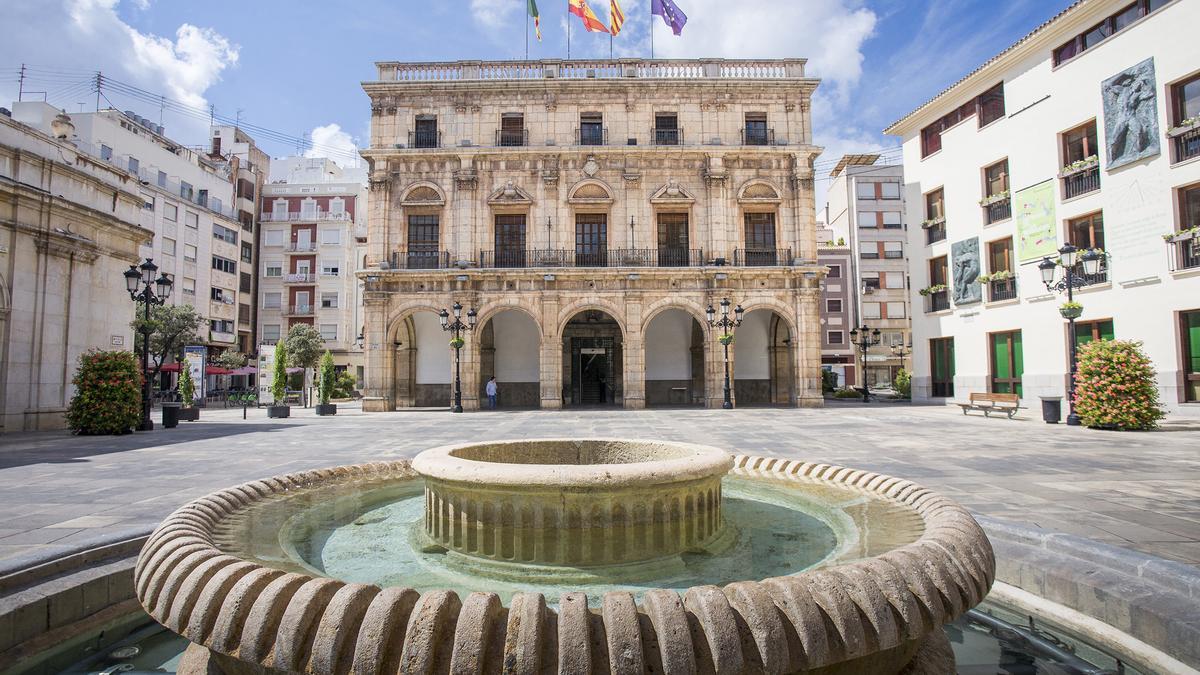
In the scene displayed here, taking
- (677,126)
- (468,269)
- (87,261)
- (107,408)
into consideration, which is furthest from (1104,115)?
(87,261)

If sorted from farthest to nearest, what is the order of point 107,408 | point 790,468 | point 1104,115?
point 1104,115 < point 107,408 < point 790,468

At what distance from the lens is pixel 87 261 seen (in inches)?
571

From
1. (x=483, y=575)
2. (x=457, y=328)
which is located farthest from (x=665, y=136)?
(x=483, y=575)

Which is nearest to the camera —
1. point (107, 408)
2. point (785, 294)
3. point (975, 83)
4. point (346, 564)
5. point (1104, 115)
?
point (346, 564)

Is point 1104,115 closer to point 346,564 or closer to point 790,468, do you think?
point 790,468

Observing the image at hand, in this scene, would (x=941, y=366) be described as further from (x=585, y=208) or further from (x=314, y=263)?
(x=314, y=263)

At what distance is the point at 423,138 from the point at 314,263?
88.4ft

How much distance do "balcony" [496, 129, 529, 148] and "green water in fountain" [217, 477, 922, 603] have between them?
70.8ft

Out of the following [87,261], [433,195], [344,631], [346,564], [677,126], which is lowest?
[346,564]

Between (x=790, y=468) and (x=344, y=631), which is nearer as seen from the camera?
(x=344, y=631)

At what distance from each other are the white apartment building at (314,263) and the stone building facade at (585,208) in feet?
78.7

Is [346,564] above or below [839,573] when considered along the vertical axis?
below

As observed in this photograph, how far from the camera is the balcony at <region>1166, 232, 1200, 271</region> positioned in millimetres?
14383

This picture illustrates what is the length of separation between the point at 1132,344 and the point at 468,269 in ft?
66.7
